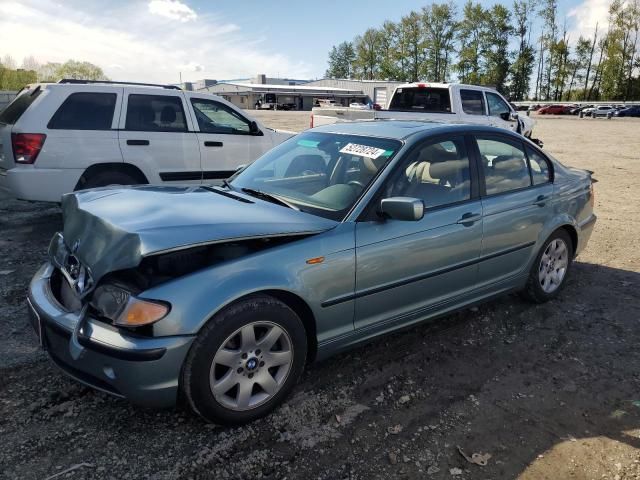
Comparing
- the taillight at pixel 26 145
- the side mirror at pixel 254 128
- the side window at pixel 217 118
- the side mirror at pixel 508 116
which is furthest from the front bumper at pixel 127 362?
the side mirror at pixel 508 116

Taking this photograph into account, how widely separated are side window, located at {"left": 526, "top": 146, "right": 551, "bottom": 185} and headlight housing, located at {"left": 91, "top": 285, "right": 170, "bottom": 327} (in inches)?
133

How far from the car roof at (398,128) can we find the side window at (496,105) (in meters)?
8.74

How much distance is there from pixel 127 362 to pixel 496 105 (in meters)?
12.1

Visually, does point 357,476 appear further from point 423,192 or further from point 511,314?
point 511,314

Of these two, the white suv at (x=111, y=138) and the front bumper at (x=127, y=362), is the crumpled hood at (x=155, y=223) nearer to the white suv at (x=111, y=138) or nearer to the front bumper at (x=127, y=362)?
the front bumper at (x=127, y=362)

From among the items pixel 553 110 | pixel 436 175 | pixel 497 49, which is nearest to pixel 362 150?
pixel 436 175

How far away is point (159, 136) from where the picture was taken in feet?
22.1

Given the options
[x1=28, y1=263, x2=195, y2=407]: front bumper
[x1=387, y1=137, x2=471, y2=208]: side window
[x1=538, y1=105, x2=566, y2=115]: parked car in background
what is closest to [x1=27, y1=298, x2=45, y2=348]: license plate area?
[x1=28, y1=263, x2=195, y2=407]: front bumper

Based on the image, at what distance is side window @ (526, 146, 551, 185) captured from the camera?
4.39 meters

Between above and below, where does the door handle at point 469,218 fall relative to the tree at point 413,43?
below

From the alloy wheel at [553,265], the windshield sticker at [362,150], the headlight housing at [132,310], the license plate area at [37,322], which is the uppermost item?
the windshield sticker at [362,150]

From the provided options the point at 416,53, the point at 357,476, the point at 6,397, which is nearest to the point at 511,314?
the point at 357,476

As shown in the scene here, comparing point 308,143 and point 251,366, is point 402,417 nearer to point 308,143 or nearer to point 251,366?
point 251,366

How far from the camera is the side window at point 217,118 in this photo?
7.18 meters
